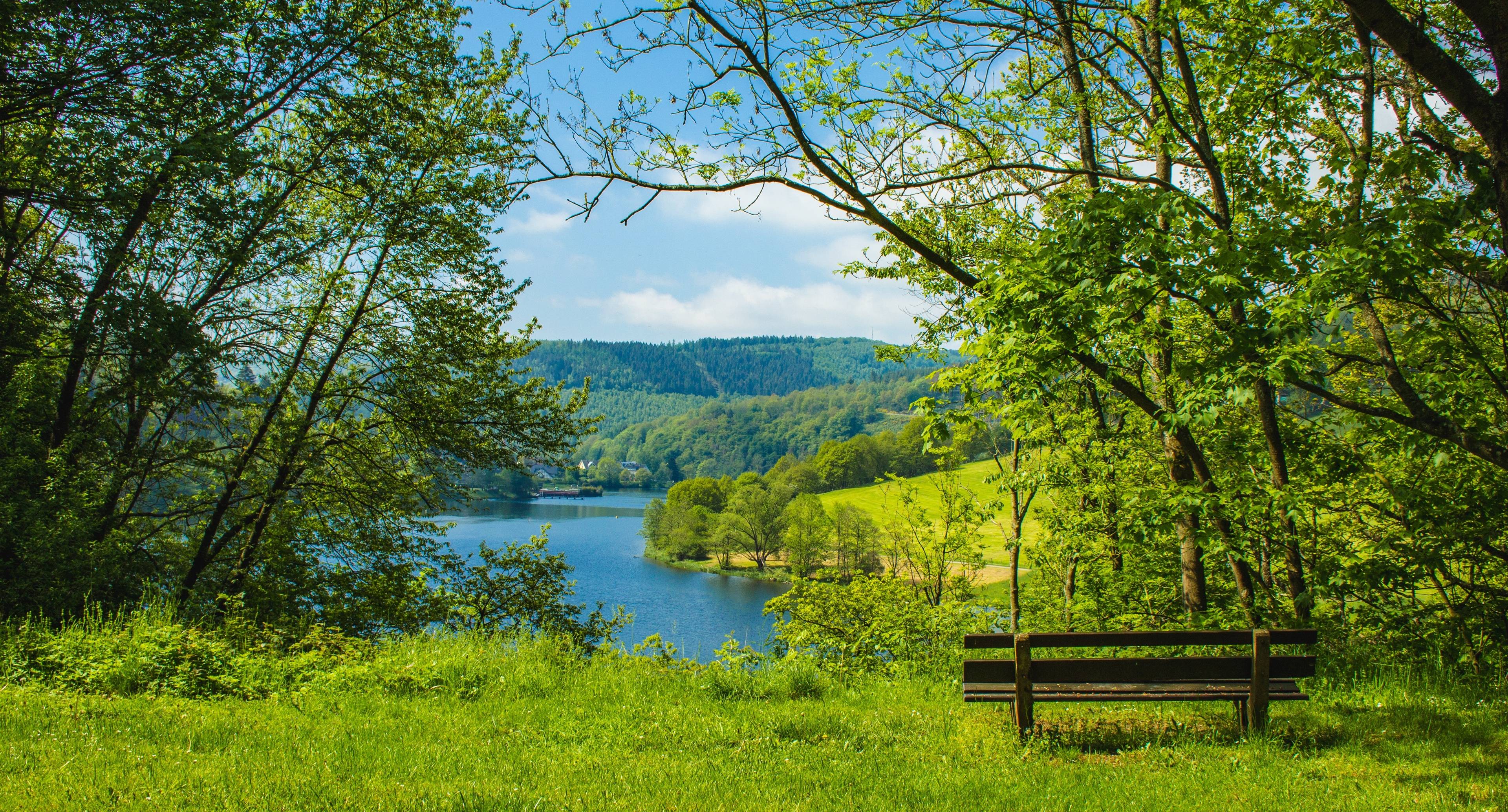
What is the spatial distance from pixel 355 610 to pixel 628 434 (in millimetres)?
168595

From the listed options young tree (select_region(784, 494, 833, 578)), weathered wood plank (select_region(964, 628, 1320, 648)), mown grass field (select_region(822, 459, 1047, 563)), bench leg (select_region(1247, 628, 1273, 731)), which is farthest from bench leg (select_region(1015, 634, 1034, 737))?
young tree (select_region(784, 494, 833, 578))

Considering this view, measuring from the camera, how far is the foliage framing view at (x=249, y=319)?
788 centimetres

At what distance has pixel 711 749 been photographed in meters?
4.52

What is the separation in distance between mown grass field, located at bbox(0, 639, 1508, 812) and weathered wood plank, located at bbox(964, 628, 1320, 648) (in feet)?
1.65

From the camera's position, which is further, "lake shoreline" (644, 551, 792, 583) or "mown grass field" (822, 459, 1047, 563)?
"lake shoreline" (644, 551, 792, 583)

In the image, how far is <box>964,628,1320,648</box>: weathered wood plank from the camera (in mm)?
4973

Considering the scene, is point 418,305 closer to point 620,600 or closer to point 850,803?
point 850,803

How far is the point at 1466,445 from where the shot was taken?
14.6 ft

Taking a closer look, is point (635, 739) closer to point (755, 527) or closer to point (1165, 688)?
point (1165, 688)

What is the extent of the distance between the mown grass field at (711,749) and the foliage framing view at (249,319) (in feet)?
12.8

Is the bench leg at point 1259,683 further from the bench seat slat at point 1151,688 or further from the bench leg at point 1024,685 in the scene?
the bench leg at point 1024,685

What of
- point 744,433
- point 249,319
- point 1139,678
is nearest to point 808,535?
point 249,319

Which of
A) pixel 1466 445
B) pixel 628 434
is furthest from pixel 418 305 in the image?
pixel 628 434

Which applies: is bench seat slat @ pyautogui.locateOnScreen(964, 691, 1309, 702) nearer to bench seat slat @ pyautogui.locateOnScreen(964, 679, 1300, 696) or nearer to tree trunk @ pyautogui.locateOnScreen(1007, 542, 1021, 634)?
bench seat slat @ pyautogui.locateOnScreen(964, 679, 1300, 696)
